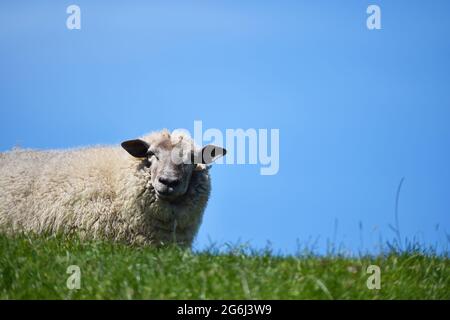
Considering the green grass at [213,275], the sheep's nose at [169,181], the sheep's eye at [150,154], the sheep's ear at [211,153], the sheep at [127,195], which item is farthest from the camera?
the sheep's ear at [211,153]

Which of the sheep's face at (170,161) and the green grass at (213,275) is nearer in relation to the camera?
the green grass at (213,275)

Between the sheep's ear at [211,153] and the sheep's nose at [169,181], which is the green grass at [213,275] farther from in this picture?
the sheep's ear at [211,153]

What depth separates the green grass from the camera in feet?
20.0

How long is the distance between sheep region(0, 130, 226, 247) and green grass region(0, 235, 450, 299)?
9.76 feet

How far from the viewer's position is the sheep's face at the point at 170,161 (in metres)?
10.6

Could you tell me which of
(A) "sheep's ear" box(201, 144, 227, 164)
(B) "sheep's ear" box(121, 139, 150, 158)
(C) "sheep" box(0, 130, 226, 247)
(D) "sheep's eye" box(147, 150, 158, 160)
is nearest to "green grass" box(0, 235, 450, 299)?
(C) "sheep" box(0, 130, 226, 247)

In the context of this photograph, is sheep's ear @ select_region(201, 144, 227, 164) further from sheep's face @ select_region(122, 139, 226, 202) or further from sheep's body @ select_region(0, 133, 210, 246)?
sheep's body @ select_region(0, 133, 210, 246)

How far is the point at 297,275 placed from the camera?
6.36m

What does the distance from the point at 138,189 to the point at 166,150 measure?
78 centimetres

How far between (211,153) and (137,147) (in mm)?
1266

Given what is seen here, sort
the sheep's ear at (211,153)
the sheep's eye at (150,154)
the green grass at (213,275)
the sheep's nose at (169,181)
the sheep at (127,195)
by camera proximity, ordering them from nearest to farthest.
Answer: the green grass at (213,275), the sheep's nose at (169,181), the sheep at (127,195), the sheep's eye at (150,154), the sheep's ear at (211,153)

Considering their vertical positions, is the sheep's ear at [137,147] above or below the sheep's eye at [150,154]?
above

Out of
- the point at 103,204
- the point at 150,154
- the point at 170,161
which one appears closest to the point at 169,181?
the point at 170,161

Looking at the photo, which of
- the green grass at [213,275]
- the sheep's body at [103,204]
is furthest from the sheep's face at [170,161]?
the green grass at [213,275]
